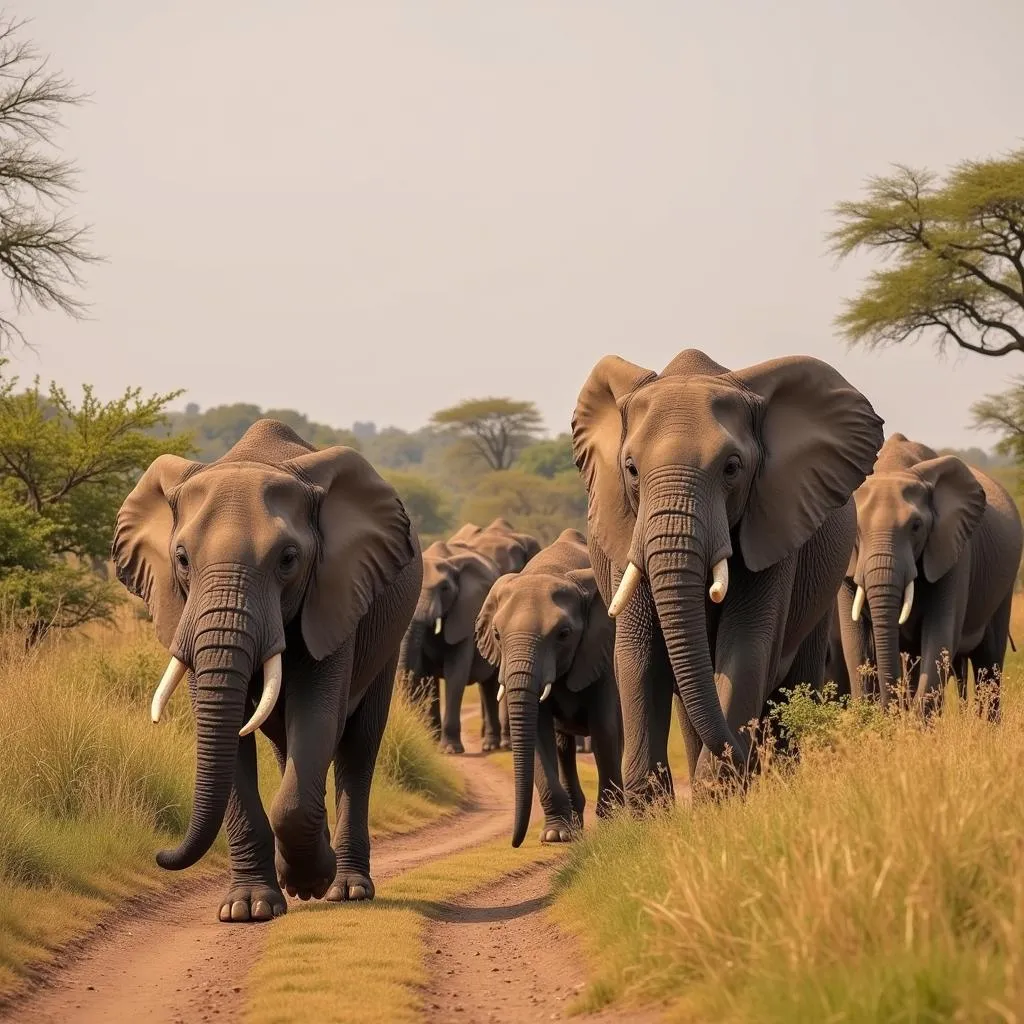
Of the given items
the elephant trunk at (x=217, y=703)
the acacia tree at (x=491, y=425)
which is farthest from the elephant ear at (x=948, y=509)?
the acacia tree at (x=491, y=425)

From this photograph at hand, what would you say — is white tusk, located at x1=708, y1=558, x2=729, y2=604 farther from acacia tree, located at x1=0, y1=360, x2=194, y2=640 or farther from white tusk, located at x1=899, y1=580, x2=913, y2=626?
acacia tree, located at x1=0, y1=360, x2=194, y2=640

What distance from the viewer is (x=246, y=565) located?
369 inches

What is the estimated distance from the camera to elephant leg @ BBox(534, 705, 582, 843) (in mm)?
14656

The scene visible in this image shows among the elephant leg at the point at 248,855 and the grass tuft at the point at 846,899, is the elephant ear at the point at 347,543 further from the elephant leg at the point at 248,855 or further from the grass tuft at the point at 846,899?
the grass tuft at the point at 846,899

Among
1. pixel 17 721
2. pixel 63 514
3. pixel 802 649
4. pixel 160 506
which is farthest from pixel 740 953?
pixel 63 514

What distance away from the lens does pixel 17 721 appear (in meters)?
12.9

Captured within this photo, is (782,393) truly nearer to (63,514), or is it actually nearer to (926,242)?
(63,514)

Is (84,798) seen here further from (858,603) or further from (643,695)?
(858,603)

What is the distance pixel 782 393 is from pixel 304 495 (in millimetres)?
3200

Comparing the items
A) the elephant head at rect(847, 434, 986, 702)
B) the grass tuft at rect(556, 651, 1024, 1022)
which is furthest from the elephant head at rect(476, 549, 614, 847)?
the grass tuft at rect(556, 651, 1024, 1022)

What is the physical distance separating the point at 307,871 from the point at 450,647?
1680 cm

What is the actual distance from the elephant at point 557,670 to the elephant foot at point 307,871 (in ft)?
12.8

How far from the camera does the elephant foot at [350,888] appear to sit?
1071cm

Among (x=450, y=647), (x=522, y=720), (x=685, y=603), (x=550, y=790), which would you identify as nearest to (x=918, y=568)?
(x=550, y=790)
